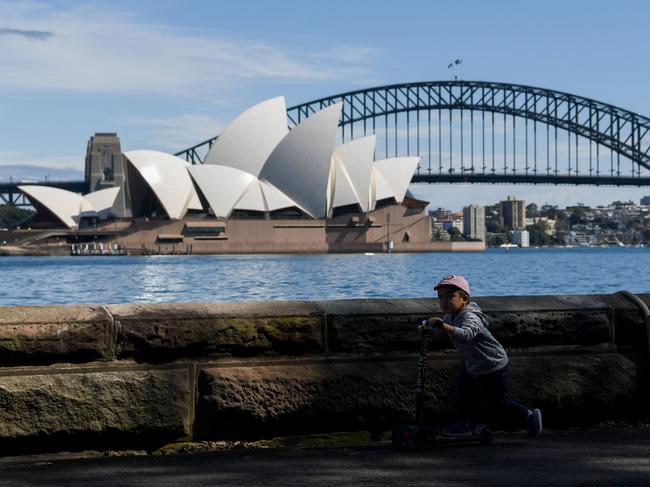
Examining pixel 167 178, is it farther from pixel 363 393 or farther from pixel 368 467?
pixel 368 467

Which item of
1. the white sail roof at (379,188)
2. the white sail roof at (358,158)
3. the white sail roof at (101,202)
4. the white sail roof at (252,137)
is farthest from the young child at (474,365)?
the white sail roof at (101,202)

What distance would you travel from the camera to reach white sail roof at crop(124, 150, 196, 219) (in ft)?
298

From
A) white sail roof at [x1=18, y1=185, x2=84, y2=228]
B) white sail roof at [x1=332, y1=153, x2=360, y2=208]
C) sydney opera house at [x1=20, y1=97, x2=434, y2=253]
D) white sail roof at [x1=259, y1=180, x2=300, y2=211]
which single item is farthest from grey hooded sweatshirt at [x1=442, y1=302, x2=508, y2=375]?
white sail roof at [x1=18, y1=185, x2=84, y2=228]

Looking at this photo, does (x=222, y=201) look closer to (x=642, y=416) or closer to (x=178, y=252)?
(x=178, y=252)

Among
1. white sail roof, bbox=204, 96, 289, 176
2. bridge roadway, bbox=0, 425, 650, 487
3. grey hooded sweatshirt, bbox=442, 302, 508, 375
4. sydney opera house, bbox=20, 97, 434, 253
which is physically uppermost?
white sail roof, bbox=204, 96, 289, 176

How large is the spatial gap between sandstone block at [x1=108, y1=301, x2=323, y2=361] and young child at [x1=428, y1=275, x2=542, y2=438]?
65 centimetres

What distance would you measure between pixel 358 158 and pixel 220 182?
12.0 metres

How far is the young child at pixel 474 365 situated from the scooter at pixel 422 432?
0.16 feet

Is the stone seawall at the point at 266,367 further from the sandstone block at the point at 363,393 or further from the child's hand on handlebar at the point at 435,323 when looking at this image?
the child's hand on handlebar at the point at 435,323

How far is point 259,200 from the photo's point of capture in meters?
95.4

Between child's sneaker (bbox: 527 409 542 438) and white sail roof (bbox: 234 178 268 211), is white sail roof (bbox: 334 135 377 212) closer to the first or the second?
white sail roof (bbox: 234 178 268 211)

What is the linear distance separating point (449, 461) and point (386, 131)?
353 feet

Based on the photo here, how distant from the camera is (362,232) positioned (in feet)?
339

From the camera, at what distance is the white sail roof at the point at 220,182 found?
9155cm
